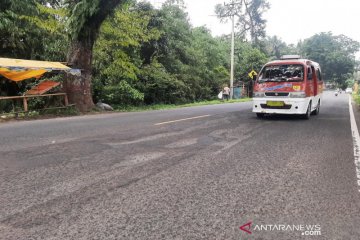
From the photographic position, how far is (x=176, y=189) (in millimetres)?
3643

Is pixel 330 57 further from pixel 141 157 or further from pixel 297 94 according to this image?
pixel 141 157

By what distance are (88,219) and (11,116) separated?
11478 millimetres

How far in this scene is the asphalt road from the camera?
2.69 m

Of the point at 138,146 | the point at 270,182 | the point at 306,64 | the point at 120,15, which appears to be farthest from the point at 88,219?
the point at 120,15

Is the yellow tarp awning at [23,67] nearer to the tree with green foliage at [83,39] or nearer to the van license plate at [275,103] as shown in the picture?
the tree with green foliage at [83,39]

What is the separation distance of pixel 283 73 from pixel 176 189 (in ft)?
29.0

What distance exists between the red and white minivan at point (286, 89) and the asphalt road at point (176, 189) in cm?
410

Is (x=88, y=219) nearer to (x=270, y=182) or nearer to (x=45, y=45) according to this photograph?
(x=270, y=182)

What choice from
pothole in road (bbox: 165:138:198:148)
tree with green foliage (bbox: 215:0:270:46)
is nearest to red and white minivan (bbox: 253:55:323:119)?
pothole in road (bbox: 165:138:198:148)

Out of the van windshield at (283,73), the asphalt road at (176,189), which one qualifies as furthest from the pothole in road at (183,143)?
the van windshield at (283,73)

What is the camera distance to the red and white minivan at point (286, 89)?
34.7 ft

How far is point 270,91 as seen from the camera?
10.9 meters

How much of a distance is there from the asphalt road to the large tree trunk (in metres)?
8.40

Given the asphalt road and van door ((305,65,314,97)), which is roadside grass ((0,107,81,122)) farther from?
van door ((305,65,314,97))
